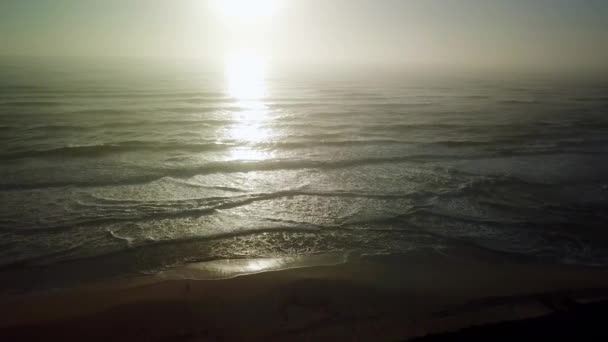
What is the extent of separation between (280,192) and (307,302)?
4.02m

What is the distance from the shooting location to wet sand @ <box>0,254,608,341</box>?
3.70 meters

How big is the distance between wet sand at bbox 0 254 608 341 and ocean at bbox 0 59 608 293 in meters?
0.49

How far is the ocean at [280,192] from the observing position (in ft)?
18.2

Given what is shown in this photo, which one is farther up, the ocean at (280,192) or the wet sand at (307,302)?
the ocean at (280,192)

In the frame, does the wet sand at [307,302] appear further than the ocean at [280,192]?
No

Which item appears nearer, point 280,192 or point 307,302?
point 307,302

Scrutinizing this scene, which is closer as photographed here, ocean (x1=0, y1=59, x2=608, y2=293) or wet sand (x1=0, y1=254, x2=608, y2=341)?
wet sand (x1=0, y1=254, x2=608, y2=341)

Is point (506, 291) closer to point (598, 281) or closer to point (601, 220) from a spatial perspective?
point (598, 281)

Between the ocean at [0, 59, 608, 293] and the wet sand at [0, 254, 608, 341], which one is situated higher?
the ocean at [0, 59, 608, 293]

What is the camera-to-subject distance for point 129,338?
3596 millimetres

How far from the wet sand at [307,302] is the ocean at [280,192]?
0.49 metres

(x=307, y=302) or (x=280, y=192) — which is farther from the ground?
(x=280, y=192)

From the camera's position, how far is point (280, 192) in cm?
805

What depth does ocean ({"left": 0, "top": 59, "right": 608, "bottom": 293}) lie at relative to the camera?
555 centimetres
